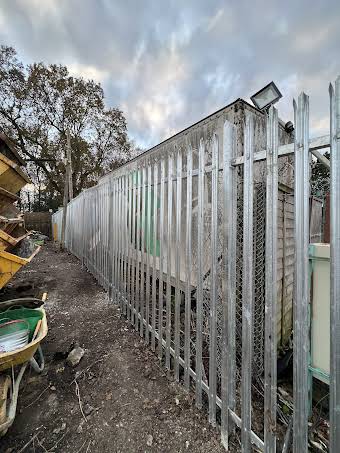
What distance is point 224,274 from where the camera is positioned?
1.46 meters

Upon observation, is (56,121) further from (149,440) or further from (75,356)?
(149,440)

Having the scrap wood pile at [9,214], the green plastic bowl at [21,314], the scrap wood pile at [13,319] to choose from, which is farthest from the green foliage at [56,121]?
the green plastic bowl at [21,314]

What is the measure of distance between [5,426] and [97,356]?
1.07 metres

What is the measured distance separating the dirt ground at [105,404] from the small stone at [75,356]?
0.04m

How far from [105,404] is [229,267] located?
1.59 metres

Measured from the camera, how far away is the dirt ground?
1.44 m

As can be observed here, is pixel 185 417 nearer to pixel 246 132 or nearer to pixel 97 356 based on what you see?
pixel 97 356

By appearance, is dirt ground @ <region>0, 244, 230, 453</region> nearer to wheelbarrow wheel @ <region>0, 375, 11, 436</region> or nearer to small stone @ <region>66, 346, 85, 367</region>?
small stone @ <region>66, 346, 85, 367</region>

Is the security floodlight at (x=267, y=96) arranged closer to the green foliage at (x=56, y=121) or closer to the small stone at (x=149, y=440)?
the small stone at (x=149, y=440)

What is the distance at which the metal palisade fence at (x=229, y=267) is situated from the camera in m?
1.01

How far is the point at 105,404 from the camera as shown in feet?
5.73

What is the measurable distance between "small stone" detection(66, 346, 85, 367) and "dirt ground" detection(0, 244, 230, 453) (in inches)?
1.7

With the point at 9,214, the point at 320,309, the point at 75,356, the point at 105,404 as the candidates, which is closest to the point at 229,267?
the point at 320,309

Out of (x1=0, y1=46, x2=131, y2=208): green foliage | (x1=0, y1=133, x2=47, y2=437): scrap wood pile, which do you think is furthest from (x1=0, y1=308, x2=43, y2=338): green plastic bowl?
(x1=0, y1=46, x2=131, y2=208): green foliage
